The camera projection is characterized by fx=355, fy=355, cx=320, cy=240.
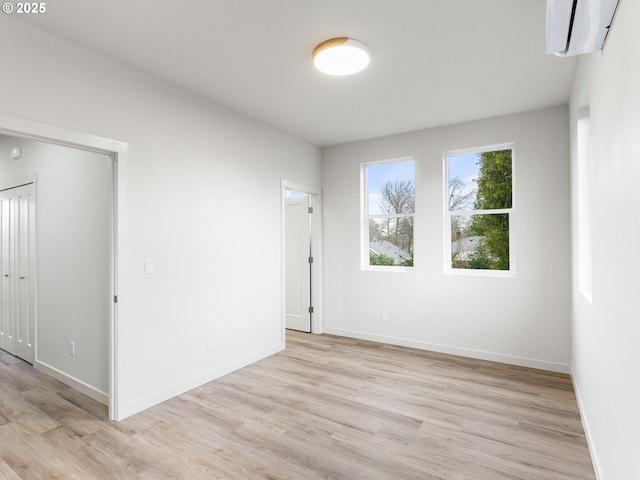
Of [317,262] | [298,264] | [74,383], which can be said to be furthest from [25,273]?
[317,262]

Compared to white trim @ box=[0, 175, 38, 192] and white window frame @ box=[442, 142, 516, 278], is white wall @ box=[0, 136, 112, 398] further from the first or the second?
white window frame @ box=[442, 142, 516, 278]

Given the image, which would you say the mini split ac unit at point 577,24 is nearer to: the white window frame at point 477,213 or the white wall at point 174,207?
the white window frame at point 477,213

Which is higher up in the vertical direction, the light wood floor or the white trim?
the white trim

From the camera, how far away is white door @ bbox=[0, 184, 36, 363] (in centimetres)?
386

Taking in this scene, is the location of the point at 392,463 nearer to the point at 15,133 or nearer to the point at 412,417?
the point at 412,417

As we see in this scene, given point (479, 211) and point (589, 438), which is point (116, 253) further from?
point (479, 211)

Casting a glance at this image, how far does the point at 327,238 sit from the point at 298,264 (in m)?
0.61

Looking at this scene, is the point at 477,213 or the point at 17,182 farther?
the point at 477,213

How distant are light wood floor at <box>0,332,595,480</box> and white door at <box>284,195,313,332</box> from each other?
A: 1675 mm

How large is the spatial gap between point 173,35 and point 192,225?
5.11ft

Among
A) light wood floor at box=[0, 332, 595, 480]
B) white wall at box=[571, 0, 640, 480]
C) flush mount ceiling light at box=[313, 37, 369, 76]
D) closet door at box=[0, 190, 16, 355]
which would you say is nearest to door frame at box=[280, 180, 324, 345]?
light wood floor at box=[0, 332, 595, 480]

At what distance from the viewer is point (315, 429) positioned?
8.41ft
